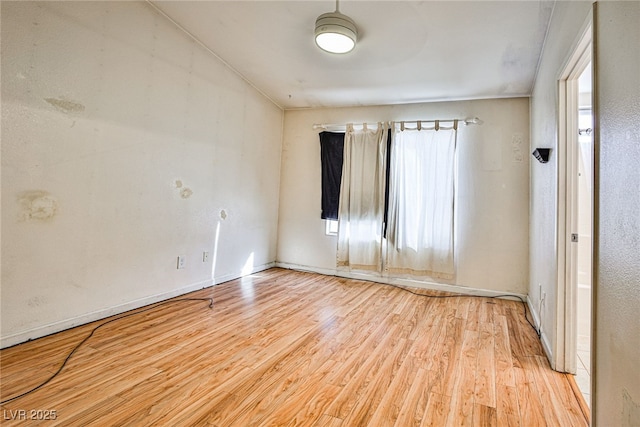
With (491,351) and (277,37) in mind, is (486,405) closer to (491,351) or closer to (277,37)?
(491,351)

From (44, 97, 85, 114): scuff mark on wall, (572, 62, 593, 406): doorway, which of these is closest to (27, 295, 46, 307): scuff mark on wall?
(44, 97, 85, 114): scuff mark on wall

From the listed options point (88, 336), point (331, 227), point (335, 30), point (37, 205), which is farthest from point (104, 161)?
point (331, 227)

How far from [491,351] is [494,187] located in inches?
89.7

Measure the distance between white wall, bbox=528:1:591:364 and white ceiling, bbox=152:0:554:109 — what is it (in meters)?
0.34

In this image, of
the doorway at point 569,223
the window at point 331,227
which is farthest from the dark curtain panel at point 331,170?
the doorway at point 569,223

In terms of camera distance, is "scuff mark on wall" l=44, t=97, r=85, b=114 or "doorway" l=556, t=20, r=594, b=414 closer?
"doorway" l=556, t=20, r=594, b=414

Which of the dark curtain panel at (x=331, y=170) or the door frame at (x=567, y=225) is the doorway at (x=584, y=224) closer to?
the door frame at (x=567, y=225)

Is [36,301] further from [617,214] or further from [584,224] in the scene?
[584,224]

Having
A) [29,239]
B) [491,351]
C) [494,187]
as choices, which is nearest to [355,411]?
[491,351]

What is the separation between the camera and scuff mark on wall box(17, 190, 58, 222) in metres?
1.93

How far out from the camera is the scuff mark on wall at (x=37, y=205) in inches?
76.1

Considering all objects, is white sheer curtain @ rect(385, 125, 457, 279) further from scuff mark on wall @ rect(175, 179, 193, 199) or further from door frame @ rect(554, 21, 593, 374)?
scuff mark on wall @ rect(175, 179, 193, 199)

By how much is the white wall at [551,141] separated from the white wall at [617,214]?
1.84 feet

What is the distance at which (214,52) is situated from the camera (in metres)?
3.31
